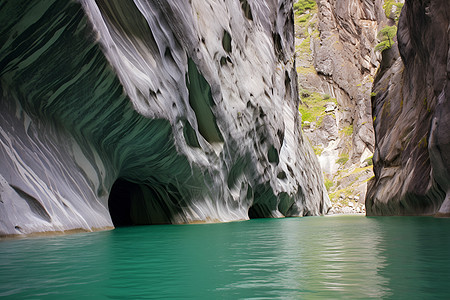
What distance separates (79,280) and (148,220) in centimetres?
1595

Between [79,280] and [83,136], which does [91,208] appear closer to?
[83,136]

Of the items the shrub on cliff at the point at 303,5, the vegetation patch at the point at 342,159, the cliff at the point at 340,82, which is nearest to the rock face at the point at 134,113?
the cliff at the point at 340,82

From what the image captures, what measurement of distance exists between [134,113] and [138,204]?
8.56 metres

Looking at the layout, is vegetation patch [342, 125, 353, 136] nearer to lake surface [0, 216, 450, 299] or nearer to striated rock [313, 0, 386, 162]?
striated rock [313, 0, 386, 162]

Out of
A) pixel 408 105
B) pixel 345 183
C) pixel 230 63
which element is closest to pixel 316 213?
pixel 408 105

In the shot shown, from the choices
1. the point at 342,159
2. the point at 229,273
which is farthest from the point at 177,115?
the point at 342,159

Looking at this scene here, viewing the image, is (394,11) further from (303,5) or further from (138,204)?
(138,204)

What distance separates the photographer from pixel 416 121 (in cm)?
2234

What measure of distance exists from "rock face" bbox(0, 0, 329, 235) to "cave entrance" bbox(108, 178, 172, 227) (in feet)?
0.21

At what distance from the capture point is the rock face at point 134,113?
8680 millimetres

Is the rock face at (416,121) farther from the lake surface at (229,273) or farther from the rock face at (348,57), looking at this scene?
the rock face at (348,57)

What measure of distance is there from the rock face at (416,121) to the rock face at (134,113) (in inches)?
293

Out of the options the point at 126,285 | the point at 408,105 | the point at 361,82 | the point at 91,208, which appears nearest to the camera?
the point at 126,285

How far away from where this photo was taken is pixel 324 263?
14.6 feet
